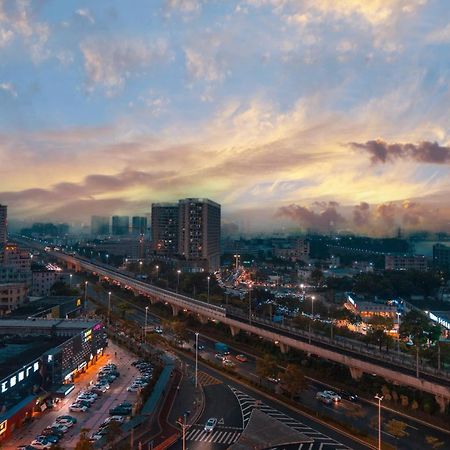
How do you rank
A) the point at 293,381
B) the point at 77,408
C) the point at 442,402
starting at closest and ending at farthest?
the point at 442,402, the point at 77,408, the point at 293,381

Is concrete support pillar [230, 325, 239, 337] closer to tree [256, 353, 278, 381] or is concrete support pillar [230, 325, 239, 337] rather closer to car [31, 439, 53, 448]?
tree [256, 353, 278, 381]

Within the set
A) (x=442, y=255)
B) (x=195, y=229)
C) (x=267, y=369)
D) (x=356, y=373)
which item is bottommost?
(x=356, y=373)

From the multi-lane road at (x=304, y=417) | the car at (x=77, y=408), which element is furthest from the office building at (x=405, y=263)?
the car at (x=77, y=408)

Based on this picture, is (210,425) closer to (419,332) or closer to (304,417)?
(304,417)

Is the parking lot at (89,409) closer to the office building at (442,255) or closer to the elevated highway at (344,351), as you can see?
the elevated highway at (344,351)

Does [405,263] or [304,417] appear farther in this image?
[405,263]

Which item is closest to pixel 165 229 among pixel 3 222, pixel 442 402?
pixel 3 222

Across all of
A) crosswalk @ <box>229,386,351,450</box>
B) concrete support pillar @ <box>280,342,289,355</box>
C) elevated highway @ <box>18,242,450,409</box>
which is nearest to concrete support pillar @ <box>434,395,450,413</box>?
elevated highway @ <box>18,242,450,409</box>
